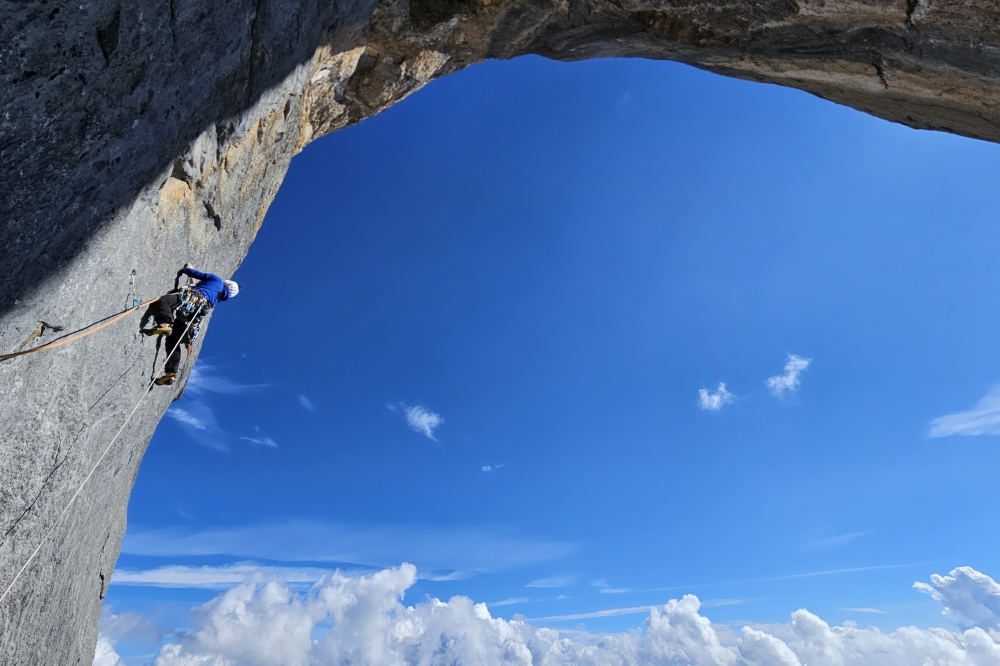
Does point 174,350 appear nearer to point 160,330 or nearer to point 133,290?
point 160,330

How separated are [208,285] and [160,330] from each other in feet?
2.87

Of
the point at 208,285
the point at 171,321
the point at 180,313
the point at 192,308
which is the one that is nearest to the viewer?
the point at 171,321

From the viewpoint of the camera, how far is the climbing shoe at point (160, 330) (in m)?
5.11

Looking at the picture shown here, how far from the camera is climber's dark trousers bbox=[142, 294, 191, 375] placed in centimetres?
520

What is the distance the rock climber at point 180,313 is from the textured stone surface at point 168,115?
182mm

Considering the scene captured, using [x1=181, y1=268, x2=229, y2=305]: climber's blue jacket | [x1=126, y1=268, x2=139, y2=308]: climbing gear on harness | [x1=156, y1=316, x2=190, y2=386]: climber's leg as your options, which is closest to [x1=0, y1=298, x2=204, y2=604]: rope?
[x1=156, y1=316, x2=190, y2=386]: climber's leg

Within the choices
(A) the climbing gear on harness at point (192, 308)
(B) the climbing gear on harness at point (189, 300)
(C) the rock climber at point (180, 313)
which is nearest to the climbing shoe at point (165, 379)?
(C) the rock climber at point (180, 313)

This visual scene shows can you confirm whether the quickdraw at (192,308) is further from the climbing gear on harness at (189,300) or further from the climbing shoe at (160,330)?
the climbing shoe at (160,330)

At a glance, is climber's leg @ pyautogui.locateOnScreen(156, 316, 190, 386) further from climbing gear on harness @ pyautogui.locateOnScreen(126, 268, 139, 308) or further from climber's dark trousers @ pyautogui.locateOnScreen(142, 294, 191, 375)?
climbing gear on harness @ pyautogui.locateOnScreen(126, 268, 139, 308)

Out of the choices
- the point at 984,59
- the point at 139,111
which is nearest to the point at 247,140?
the point at 139,111

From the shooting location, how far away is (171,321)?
17.5 ft

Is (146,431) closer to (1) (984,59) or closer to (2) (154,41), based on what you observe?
(2) (154,41)

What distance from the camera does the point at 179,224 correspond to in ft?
17.1

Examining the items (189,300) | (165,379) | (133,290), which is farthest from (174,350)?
(133,290)
